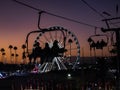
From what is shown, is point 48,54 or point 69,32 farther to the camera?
point 48,54

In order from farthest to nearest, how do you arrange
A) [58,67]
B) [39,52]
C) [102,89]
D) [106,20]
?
[39,52] → [58,67] → [102,89] → [106,20]

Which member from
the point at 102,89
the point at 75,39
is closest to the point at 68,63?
the point at 75,39

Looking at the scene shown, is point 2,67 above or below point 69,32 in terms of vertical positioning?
below

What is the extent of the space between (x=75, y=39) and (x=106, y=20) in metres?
38.6

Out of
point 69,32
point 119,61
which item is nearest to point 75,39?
point 69,32

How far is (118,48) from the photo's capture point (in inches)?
1049

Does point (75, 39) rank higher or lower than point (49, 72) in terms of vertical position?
higher

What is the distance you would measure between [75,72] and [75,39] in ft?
42.6

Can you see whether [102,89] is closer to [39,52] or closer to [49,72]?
[49,72]

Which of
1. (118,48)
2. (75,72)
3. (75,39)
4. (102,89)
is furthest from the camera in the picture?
(75,72)

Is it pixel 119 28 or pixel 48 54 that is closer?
pixel 119 28

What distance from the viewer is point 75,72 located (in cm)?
7469

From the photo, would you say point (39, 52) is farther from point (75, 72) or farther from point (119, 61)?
point (119, 61)

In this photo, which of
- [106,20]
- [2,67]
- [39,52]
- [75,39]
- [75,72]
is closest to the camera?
[106,20]
